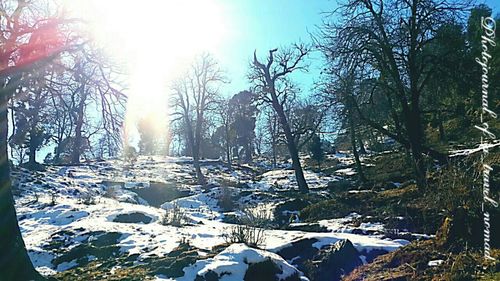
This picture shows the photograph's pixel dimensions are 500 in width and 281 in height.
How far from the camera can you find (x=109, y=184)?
2180cm

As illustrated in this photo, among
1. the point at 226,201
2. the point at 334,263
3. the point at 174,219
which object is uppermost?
the point at 226,201

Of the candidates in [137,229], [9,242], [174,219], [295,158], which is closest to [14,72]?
[9,242]

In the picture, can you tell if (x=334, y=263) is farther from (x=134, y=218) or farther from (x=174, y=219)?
(x=134, y=218)

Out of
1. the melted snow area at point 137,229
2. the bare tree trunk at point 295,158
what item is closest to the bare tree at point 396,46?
the melted snow area at point 137,229

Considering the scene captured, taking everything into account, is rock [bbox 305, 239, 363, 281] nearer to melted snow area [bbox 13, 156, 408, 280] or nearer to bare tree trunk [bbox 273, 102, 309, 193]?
melted snow area [bbox 13, 156, 408, 280]

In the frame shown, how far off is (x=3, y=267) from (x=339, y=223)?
8185 mm

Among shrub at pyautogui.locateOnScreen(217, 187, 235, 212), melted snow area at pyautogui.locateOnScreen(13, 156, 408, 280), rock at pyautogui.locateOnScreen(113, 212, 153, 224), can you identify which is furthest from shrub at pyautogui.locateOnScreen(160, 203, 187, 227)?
shrub at pyautogui.locateOnScreen(217, 187, 235, 212)

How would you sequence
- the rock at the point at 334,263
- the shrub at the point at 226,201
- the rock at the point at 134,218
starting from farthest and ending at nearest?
the shrub at the point at 226,201 → the rock at the point at 134,218 → the rock at the point at 334,263

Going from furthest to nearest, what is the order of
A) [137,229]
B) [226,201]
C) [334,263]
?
[226,201], [137,229], [334,263]

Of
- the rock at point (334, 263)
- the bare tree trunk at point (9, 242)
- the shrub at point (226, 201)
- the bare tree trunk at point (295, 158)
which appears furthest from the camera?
the bare tree trunk at point (295, 158)

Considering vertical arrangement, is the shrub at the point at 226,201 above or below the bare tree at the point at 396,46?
below

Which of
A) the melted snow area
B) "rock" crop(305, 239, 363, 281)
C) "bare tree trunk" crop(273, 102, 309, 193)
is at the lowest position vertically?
"rock" crop(305, 239, 363, 281)

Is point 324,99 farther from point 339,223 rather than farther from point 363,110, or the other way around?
point 339,223

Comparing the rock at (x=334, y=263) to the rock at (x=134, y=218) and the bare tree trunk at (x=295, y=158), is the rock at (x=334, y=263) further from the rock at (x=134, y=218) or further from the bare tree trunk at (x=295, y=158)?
the bare tree trunk at (x=295, y=158)
